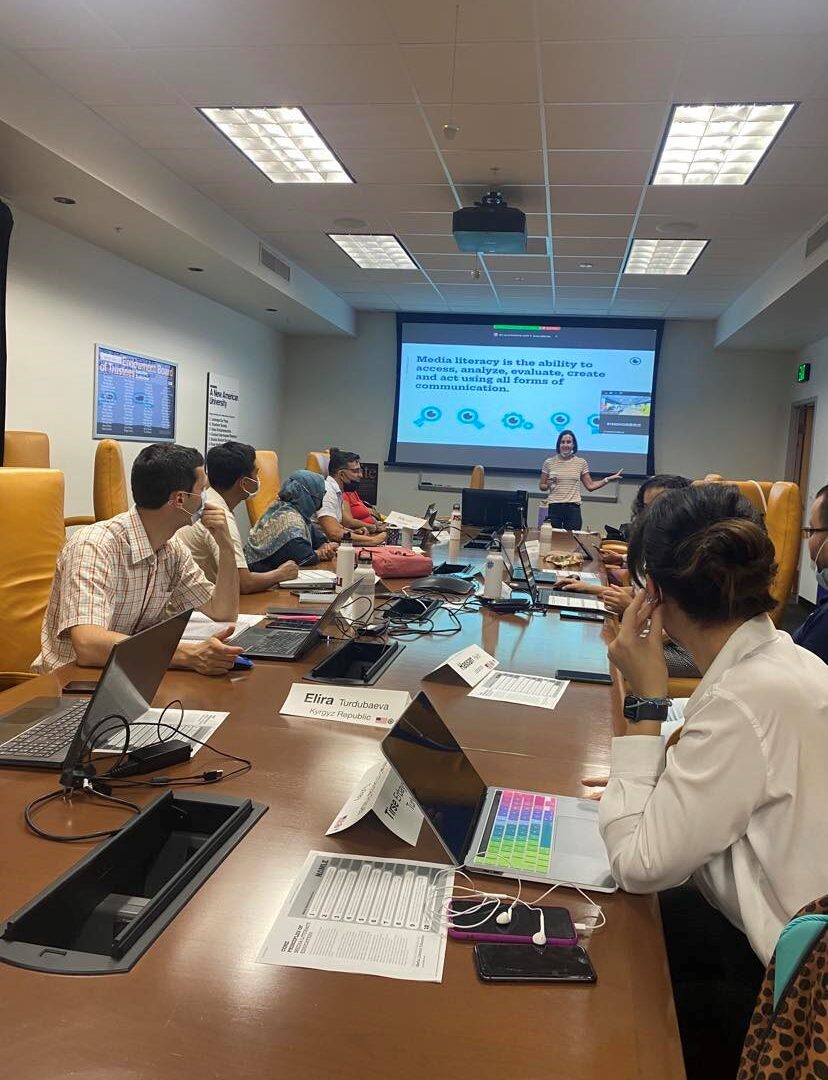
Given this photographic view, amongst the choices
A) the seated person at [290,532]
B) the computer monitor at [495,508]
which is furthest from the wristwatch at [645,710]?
the computer monitor at [495,508]

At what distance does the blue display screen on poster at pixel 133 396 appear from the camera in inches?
212

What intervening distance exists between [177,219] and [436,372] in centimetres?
448

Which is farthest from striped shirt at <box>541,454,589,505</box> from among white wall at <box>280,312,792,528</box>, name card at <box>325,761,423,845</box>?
name card at <box>325,761,423,845</box>

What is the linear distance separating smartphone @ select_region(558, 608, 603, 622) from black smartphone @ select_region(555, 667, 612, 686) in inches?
29.1

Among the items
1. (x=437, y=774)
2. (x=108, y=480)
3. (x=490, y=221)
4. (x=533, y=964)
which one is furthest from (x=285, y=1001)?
(x=490, y=221)

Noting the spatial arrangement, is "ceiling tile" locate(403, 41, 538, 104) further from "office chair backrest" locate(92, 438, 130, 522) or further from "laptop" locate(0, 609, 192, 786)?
"laptop" locate(0, 609, 192, 786)

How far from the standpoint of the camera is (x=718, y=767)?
0.96 metres

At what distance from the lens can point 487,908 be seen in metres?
0.95

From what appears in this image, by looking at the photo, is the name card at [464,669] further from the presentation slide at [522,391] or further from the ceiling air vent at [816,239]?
the presentation slide at [522,391]

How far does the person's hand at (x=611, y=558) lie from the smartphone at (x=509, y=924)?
Answer: 3520 millimetres

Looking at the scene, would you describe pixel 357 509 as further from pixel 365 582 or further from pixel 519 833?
pixel 519 833

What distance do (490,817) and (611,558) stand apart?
141 inches

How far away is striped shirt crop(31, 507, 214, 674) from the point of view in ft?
6.45

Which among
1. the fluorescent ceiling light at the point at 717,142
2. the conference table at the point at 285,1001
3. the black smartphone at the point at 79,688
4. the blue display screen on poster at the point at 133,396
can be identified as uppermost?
the fluorescent ceiling light at the point at 717,142
